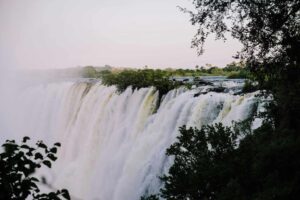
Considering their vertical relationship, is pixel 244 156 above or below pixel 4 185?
below

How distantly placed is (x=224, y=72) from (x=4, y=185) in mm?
40641

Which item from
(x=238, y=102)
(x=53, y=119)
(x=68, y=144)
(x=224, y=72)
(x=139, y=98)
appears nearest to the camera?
(x=238, y=102)

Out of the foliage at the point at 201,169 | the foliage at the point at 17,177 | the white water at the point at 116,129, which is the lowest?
the white water at the point at 116,129

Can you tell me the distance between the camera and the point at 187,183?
839 centimetres

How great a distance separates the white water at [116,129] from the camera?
17.9 m

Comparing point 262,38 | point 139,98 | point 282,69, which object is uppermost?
point 262,38

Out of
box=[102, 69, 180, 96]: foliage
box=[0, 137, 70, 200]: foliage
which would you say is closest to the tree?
box=[0, 137, 70, 200]: foliage

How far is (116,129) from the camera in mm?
25562

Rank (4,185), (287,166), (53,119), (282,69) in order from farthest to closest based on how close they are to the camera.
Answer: (53,119) → (282,69) → (287,166) → (4,185)

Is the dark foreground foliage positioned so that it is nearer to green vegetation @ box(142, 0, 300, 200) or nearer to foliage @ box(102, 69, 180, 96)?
green vegetation @ box(142, 0, 300, 200)

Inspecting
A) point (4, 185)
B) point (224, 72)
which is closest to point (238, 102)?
point (4, 185)

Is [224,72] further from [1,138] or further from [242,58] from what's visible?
[242,58]

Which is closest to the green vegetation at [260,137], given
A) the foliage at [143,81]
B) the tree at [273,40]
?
the tree at [273,40]

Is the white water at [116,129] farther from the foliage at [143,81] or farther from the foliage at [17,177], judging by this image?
the foliage at [17,177]
